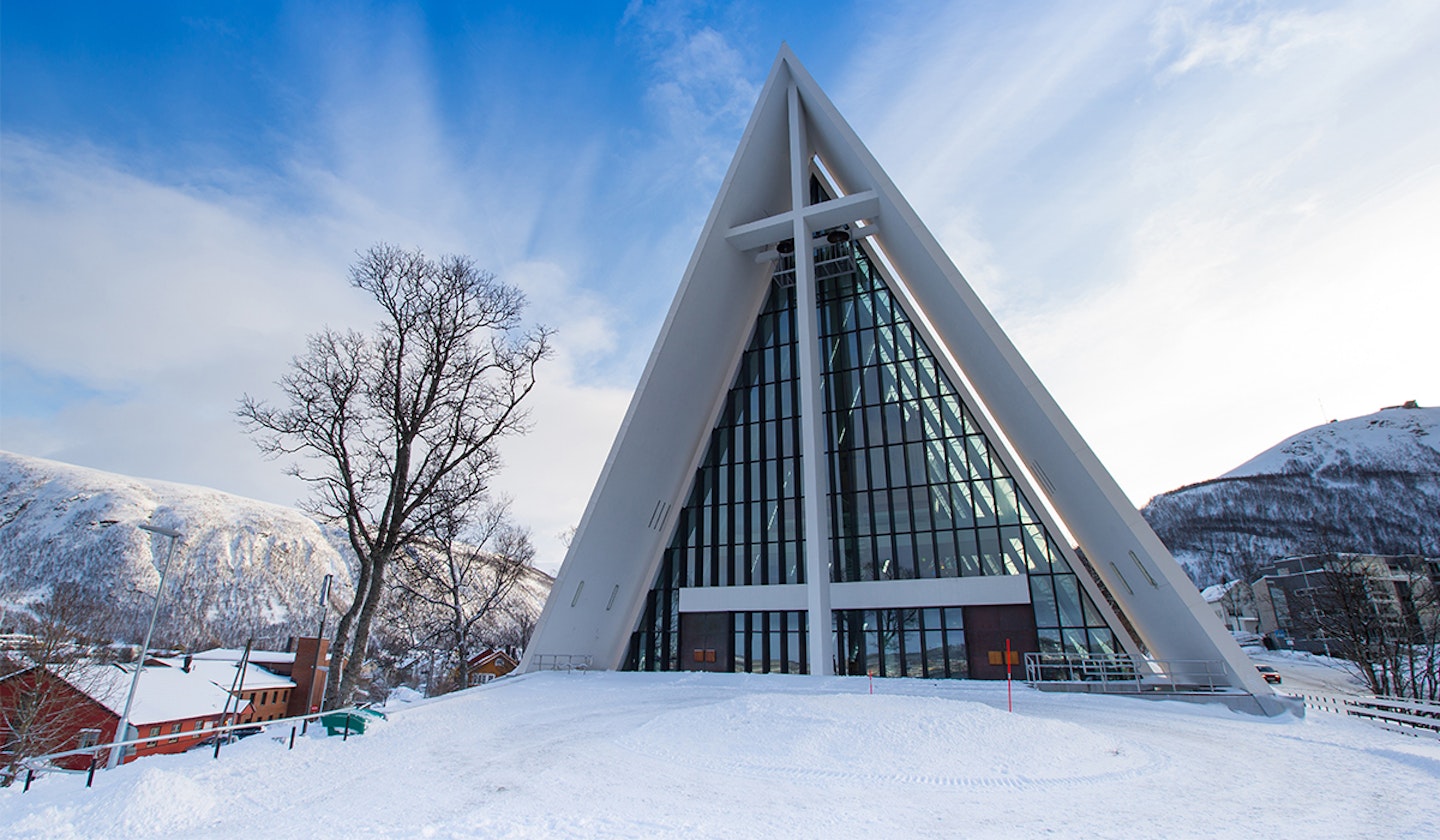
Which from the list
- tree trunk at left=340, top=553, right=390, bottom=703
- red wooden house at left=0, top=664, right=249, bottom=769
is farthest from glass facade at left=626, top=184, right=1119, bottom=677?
red wooden house at left=0, top=664, right=249, bottom=769

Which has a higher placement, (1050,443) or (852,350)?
(852,350)

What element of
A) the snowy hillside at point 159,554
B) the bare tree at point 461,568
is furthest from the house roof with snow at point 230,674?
the snowy hillside at point 159,554

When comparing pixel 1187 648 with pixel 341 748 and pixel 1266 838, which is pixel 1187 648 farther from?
pixel 341 748

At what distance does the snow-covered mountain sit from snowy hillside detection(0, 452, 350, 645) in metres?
152

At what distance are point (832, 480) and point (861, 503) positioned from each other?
144 centimetres

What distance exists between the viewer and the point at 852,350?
26891mm

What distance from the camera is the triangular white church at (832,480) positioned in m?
19.1

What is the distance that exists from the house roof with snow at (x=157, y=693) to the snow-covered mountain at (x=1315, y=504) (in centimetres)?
11787

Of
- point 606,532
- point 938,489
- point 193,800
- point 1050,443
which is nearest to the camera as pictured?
point 193,800

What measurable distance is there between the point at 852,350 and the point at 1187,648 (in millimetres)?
14967

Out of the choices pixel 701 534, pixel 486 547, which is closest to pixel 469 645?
pixel 486 547

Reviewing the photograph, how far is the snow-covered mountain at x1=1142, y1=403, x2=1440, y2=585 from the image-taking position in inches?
4171

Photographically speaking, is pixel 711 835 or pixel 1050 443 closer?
pixel 711 835

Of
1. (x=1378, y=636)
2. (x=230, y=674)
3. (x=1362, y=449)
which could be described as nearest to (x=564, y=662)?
(x=1378, y=636)
